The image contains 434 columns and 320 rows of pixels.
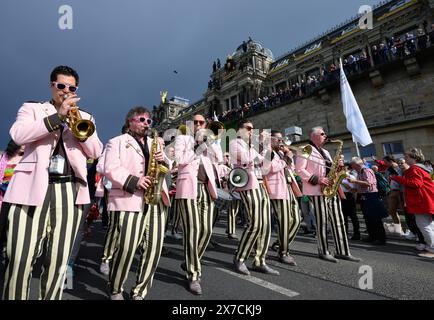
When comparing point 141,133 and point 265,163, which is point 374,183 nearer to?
point 265,163

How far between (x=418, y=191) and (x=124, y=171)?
5755 mm

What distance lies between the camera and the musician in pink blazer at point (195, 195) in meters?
3.35

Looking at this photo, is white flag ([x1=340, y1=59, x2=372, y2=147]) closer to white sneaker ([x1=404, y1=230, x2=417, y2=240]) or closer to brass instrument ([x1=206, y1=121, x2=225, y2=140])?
white sneaker ([x1=404, y1=230, x2=417, y2=240])

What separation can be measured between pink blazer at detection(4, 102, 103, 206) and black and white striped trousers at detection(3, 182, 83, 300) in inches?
3.4

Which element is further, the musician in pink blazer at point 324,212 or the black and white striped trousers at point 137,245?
the musician in pink blazer at point 324,212

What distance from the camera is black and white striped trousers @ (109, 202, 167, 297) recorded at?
2.66 m

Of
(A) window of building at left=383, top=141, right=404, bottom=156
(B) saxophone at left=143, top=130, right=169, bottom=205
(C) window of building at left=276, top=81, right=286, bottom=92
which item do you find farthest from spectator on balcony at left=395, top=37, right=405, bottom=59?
(B) saxophone at left=143, top=130, right=169, bottom=205

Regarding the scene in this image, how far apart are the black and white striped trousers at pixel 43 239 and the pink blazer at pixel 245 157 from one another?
8.15 feet

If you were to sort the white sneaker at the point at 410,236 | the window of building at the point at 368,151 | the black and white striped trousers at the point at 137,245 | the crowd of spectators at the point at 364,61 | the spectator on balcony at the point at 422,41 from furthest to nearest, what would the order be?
the window of building at the point at 368,151 < the crowd of spectators at the point at 364,61 < the spectator on balcony at the point at 422,41 < the white sneaker at the point at 410,236 < the black and white striped trousers at the point at 137,245

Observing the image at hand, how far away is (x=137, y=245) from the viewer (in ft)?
8.87

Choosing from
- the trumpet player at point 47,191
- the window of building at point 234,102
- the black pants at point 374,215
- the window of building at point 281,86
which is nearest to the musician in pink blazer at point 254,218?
the trumpet player at point 47,191

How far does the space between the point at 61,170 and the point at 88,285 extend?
85.4 inches

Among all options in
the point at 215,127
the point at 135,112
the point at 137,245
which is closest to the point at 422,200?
the point at 215,127

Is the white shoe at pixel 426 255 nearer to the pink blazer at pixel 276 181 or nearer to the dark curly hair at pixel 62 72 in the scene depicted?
the pink blazer at pixel 276 181
